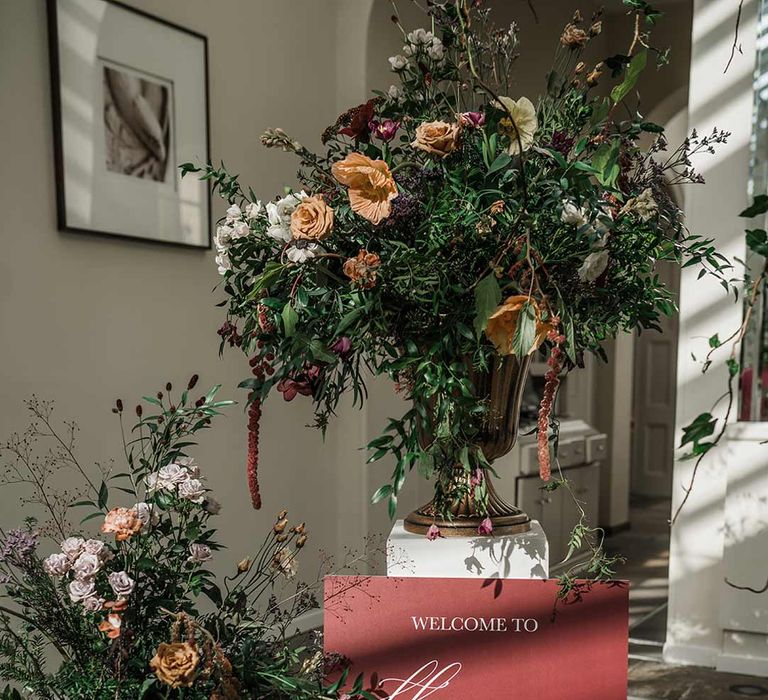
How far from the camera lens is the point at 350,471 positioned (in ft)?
13.1

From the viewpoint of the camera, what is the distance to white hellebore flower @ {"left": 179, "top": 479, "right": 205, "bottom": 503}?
1.02m

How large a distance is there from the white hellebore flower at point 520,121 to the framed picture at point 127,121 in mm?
2043

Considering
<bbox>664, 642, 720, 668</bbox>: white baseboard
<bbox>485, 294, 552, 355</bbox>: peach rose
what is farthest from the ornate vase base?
<bbox>664, 642, 720, 668</bbox>: white baseboard

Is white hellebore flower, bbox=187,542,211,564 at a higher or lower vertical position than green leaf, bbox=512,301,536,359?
lower

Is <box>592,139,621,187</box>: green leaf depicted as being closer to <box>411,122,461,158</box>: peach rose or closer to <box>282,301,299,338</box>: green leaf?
<box>411,122,461,158</box>: peach rose

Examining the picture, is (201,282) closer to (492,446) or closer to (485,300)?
(492,446)

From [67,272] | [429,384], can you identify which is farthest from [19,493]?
[429,384]

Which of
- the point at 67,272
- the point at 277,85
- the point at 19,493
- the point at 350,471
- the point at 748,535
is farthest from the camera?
the point at 350,471

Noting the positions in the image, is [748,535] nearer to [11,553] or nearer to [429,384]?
[429,384]

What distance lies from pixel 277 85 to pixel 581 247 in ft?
9.58

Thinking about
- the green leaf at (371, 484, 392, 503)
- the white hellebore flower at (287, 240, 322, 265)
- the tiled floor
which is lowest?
the tiled floor

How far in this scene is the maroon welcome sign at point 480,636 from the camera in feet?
3.25

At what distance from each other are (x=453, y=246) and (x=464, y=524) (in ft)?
1.15

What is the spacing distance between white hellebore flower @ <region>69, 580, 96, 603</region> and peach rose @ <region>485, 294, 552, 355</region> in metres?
0.51
